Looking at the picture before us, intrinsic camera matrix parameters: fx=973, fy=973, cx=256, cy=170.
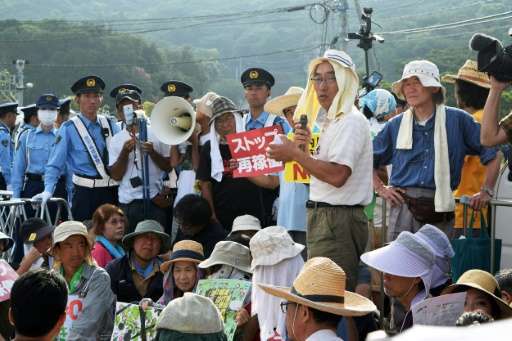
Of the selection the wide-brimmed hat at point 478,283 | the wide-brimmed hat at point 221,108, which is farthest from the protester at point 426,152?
the wide-brimmed hat at point 221,108

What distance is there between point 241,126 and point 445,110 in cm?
239

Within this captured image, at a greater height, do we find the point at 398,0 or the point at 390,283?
the point at 398,0

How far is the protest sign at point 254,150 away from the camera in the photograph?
7.17 metres

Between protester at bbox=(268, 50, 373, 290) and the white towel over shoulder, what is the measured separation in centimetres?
39

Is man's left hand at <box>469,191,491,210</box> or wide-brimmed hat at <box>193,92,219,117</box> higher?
wide-brimmed hat at <box>193,92,219,117</box>

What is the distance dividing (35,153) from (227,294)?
501cm

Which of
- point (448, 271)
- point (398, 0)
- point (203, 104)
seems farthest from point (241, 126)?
point (398, 0)

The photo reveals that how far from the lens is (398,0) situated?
96125mm

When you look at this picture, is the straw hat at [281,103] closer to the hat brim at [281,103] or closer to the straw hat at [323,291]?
the hat brim at [281,103]


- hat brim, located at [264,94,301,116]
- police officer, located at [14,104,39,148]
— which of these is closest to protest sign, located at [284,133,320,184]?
hat brim, located at [264,94,301,116]

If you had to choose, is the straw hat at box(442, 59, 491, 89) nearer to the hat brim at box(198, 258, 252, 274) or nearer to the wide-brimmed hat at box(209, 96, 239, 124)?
the hat brim at box(198, 258, 252, 274)

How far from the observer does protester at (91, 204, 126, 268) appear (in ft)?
26.1

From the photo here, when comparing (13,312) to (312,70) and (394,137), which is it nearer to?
(312,70)

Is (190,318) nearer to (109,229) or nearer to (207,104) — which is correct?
(109,229)
